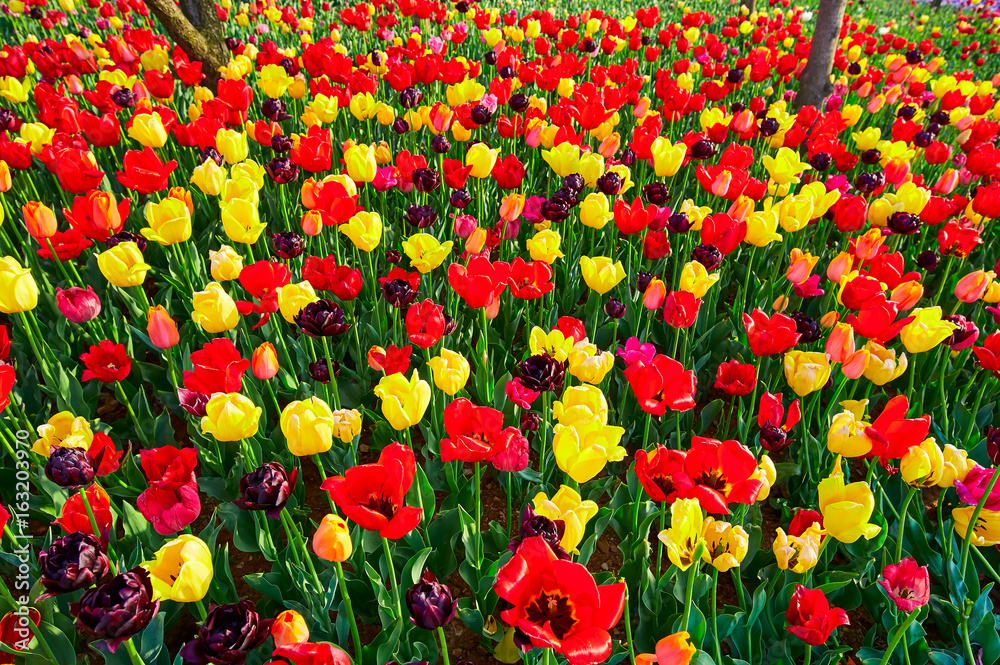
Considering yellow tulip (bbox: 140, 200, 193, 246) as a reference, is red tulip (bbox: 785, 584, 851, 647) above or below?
below

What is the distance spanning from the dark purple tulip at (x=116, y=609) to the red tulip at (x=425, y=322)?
987mm

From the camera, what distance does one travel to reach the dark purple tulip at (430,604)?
3.67ft

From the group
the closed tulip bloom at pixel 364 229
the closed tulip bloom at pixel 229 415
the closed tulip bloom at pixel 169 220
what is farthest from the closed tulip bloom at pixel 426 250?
the closed tulip bloom at pixel 229 415

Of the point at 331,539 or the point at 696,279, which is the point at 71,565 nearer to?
the point at 331,539

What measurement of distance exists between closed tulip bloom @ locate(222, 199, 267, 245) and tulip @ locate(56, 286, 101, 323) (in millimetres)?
504

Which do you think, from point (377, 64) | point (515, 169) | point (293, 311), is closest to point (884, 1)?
point (377, 64)

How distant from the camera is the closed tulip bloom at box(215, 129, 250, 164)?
2.95m

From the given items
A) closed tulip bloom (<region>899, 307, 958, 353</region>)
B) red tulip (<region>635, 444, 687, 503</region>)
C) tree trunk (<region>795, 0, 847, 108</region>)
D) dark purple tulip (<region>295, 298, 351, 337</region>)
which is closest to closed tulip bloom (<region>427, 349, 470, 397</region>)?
dark purple tulip (<region>295, 298, 351, 337</region>)

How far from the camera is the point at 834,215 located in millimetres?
2857

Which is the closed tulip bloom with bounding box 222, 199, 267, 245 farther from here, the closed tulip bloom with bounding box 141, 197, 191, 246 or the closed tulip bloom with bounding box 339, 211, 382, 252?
the closed tulip bloom with bounding box 339, 211, 382, 252

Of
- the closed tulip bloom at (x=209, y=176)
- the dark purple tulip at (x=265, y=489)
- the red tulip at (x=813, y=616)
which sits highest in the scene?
the closed tulip bloom at (x=209, y=176)

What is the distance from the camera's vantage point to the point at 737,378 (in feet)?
6.05

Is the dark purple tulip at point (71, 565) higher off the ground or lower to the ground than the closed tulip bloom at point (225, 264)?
lower

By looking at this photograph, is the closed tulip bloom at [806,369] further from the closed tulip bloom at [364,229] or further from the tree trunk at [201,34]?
the tree trunk at [201,34]
